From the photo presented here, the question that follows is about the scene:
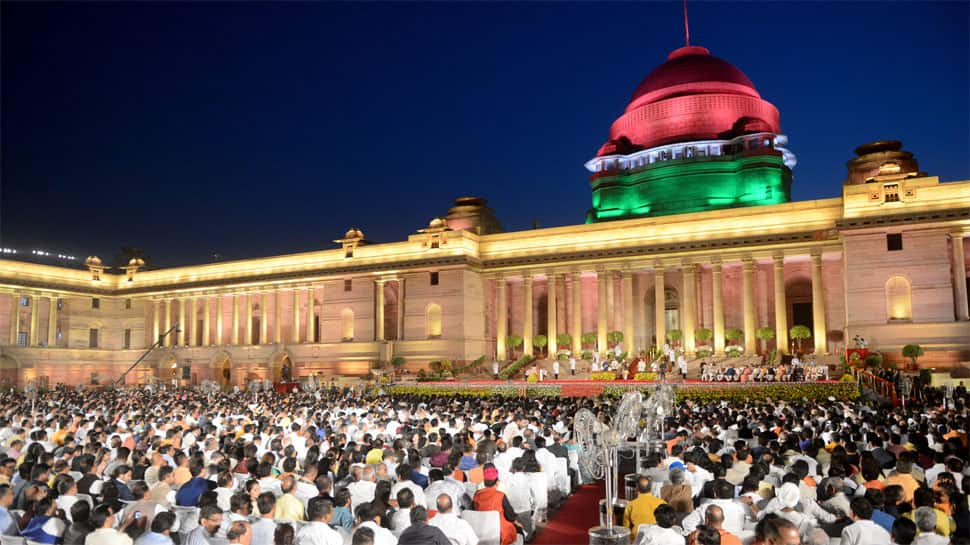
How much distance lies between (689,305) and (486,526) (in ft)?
130

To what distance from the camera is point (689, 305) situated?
4762 centimetres

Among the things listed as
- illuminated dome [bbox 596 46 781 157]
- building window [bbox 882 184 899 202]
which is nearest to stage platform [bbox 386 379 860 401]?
building window [bbox 882 184 899 202]

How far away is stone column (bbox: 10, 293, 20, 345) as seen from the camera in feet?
196


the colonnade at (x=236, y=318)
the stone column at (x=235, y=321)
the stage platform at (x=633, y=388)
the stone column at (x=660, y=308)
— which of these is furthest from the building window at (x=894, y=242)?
the stone column at (x=235, y=321)

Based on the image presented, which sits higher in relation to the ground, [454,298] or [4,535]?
Answer: [454,298]

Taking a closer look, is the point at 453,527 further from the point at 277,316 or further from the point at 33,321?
the point at 33,321

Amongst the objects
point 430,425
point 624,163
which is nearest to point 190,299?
point 624,163

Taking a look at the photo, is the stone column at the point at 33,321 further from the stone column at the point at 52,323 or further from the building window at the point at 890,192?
the building window at the point at 890,192

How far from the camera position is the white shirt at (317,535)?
8.33 m

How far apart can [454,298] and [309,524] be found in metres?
44.7

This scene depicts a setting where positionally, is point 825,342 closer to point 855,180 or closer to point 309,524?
point 855,180

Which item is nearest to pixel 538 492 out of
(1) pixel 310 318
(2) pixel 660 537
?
(2) pixel 660 537

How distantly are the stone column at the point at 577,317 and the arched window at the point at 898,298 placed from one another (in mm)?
18798

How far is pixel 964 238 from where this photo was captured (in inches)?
1703
